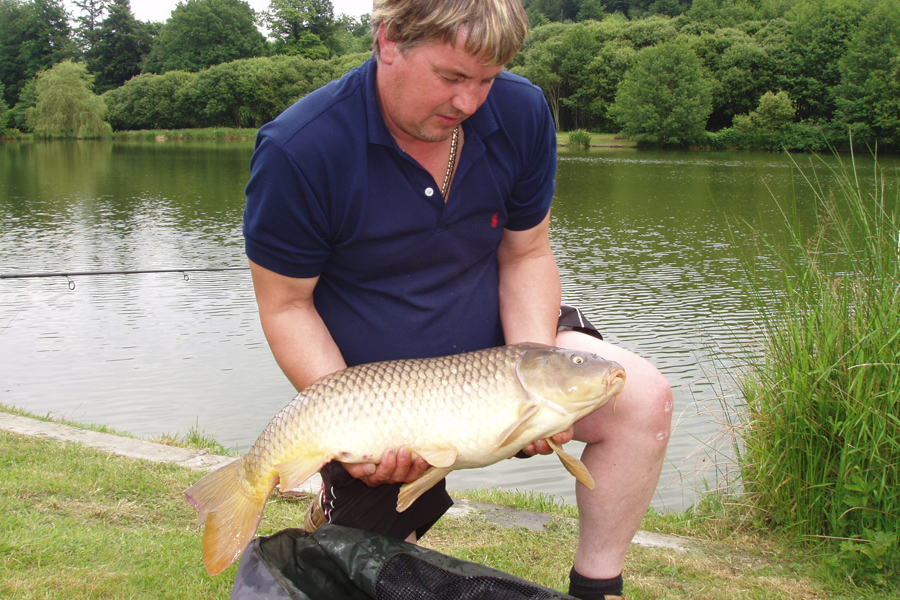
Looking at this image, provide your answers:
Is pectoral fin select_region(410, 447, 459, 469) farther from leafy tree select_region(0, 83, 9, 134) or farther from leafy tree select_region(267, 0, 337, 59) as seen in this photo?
leafy tree select_region(267, 0, 337, 59)

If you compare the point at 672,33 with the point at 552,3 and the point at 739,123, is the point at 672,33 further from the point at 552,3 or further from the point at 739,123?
the point at 552,3

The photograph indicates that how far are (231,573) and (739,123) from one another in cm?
4070

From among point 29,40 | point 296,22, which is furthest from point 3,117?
point 296,22

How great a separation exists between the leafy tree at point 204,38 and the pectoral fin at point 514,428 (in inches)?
2762

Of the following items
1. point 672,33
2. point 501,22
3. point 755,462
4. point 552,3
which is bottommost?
point 755,462

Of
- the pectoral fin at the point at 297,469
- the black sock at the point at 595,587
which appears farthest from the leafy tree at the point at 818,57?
the pectoral fin at the point at 297,469

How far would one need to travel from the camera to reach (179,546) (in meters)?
2.38

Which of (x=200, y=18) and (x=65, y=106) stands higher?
(x=200, y=18)

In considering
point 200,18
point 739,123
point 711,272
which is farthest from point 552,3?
point 711,272

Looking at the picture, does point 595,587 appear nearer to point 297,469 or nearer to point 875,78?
point 297,469

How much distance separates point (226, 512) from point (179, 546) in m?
0.77

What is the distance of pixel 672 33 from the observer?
49219 mm

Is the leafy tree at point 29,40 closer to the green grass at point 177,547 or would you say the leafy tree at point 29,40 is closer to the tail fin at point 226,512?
the green grass at point 177,547

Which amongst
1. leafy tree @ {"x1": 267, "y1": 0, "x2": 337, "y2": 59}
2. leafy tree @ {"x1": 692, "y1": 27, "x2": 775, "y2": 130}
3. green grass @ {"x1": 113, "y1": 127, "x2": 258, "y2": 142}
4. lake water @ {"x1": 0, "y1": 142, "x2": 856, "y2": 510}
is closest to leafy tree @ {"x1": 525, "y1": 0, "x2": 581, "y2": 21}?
leafy tree @ {"x1": 267, "y1": 0, "x2": 337, "y2": 59}
